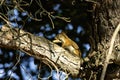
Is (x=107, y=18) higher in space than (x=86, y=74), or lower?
higher

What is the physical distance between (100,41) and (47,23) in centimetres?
81

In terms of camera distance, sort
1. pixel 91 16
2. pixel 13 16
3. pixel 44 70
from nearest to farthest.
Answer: pixel 91 16 < pixel 13 16 < pixel 44 70

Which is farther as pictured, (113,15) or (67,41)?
(67,41)

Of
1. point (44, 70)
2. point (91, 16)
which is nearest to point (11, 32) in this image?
point (91, 16)

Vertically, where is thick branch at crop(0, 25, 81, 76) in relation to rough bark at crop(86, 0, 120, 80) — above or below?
below

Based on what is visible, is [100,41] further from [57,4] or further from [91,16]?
[57,4]

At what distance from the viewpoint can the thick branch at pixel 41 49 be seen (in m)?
2.26

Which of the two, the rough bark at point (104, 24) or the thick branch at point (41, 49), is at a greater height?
the rough bark at point (104, 24)

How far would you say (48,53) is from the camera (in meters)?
2.29

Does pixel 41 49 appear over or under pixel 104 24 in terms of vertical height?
under

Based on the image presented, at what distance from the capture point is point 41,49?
2.29 meters

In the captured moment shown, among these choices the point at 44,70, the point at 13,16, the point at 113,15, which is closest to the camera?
the point at 113,15

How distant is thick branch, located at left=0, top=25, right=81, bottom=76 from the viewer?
2.26 meters

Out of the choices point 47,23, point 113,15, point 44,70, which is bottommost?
point 44,70
